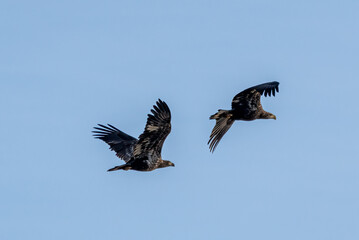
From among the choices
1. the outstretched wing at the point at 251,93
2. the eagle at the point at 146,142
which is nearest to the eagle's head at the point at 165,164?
the eagle at the point at 146,142

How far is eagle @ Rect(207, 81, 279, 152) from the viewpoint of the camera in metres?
25.4

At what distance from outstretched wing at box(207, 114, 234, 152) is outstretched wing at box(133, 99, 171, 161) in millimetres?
2611

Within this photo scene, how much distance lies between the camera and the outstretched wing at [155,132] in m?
23.0

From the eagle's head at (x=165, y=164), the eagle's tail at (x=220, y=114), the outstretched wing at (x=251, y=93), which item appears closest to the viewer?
the outstretched wing at (x=251, y=93)

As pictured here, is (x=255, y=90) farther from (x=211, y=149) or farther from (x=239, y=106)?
(x=211, y=149)

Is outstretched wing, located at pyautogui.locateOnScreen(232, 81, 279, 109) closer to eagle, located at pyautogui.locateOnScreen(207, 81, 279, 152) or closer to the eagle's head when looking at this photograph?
eagle, located at pyautogui.locateOnScreen(207, 81, 279, 152)

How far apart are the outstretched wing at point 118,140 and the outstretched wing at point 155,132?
2845 millimetres

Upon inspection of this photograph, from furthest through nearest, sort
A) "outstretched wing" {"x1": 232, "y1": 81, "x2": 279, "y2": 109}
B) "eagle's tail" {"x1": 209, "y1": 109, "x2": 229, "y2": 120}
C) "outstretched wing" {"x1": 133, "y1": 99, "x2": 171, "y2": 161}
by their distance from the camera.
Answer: "eagle's tail" {"x1": 209, "y1": 109, "x2": 229, "y2": 120}
"outstretched wing" {"x1": 232, "y1": 81, "x2": 279, "y2": 109}
"outstretched wing" {"x1": 133, "y1": 99, "x2": 171, "y2": 161}

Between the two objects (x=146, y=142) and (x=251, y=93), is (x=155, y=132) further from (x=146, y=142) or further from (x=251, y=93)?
(x=251, y=93)

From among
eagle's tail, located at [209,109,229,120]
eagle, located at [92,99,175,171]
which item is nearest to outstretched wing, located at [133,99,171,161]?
eagle, located at [92,99,175,171]

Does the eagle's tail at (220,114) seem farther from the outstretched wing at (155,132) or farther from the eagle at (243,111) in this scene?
the outstretched wing at (155,132)

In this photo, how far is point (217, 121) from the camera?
88.2ft

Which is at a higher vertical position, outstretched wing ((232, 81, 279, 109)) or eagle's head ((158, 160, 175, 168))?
outstretched wing ((232, 81, 279, 109))

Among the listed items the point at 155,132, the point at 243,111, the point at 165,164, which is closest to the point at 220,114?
the point at 243,111
